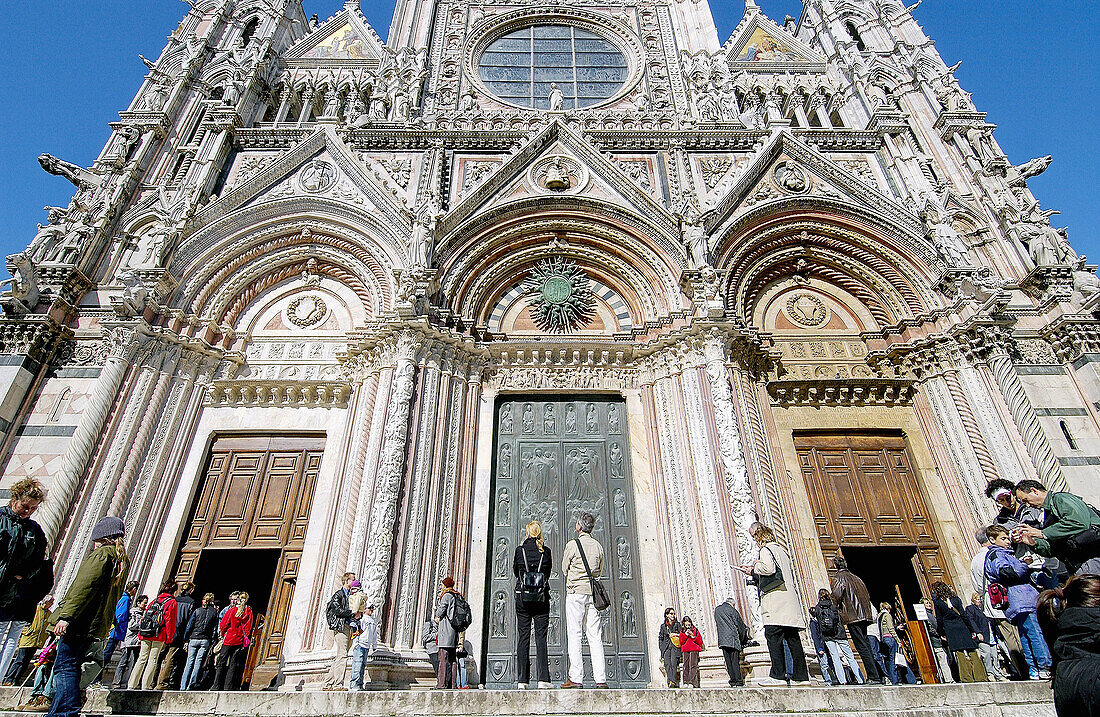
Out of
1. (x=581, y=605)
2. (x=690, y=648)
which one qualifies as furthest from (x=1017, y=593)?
(x=690, y=648)

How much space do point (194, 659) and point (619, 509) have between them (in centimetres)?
577

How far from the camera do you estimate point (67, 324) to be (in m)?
9.82

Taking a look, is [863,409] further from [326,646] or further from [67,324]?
[67,324]

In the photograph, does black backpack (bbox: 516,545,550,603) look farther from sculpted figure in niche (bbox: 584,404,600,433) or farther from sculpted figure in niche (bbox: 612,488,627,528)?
sculpted figure in niche (bbox: 584,404,600,433)

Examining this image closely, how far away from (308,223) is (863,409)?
10276 millimetres

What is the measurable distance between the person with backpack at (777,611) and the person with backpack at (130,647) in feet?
22.4

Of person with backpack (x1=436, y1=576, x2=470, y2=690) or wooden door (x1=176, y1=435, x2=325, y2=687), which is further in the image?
wooden door (x1=176, y1=435, x2=325, y2=687)

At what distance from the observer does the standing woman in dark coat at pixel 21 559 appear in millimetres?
3973

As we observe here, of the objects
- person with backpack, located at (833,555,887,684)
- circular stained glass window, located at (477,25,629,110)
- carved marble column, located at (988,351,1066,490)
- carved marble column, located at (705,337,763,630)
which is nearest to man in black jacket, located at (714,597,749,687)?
carved marble column, located at (705,337,763,630)

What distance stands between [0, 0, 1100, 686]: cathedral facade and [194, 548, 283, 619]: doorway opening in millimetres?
90

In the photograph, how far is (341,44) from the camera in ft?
57.7

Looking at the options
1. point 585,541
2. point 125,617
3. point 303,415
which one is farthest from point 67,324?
point 585,541

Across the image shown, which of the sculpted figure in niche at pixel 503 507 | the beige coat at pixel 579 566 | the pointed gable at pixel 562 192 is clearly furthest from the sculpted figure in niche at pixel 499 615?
the pointed gable at pixel 562 192

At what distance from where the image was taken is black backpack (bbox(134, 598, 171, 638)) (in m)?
6.89
